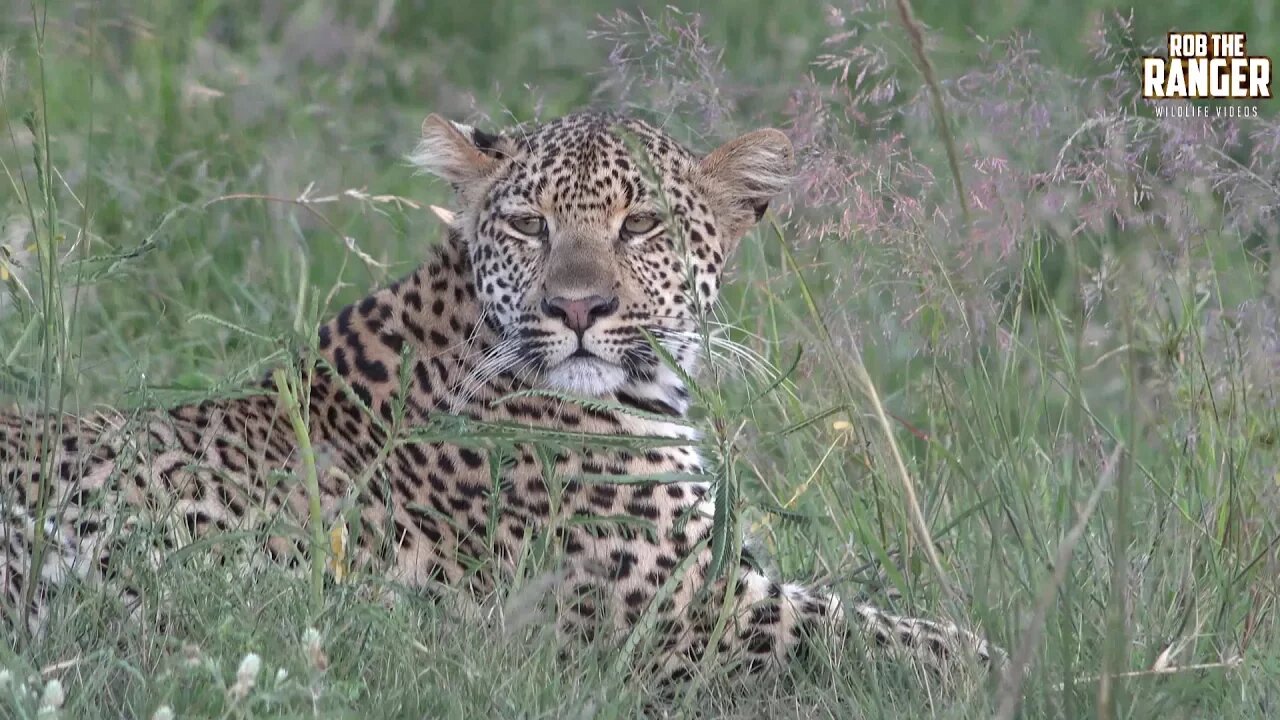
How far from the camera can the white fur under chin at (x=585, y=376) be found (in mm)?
5148

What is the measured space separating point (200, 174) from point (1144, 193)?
407 cm

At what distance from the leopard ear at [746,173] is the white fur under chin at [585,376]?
713 mm

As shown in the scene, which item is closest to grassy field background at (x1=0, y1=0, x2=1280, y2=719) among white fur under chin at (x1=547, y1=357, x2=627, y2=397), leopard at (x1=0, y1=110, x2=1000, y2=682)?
leopard at (x1=0, y1=110, x2=1000, y2=682)

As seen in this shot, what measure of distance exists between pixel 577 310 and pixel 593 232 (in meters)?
0.35

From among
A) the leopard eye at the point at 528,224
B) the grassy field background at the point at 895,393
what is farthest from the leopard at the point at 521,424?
the grassy field background at the point at 895,393

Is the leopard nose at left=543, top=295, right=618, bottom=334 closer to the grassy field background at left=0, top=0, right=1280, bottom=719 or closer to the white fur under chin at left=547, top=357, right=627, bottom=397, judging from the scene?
the white fur under chin at left=547, top=357, right=627, bottom=397

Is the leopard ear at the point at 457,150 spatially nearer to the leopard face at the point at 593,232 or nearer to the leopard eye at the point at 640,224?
the leopard face at the point at 593,232

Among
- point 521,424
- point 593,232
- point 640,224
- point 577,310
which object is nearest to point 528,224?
point 593,232

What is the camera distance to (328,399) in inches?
206

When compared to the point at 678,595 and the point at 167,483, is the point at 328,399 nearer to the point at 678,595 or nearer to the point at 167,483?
the point at 167,483

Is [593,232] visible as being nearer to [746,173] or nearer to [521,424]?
[746,173]

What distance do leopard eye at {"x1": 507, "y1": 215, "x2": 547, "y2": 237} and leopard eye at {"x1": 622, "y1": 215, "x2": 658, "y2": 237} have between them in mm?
243

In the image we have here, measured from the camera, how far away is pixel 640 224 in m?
5.42

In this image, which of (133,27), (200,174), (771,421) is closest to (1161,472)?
(771,421)
